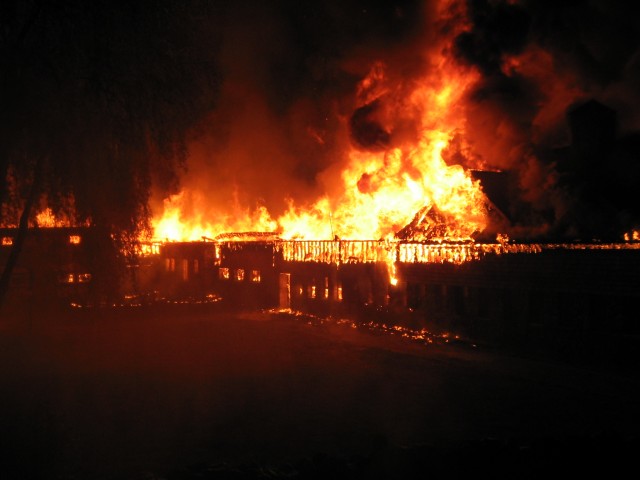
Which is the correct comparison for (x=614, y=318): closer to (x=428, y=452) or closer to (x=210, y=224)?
(x=428, y=452)

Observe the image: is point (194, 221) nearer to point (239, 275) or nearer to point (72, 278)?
point (239, 275)

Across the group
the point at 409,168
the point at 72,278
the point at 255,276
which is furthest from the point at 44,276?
the point at 409,168

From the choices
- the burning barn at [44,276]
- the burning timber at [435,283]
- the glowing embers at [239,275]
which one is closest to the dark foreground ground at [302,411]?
the burning timber at [435,283]

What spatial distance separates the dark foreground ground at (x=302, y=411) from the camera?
24.0ft

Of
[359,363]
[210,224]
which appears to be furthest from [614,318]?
[210,224]

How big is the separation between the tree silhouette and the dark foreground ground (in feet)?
11.3

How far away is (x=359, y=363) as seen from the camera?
15.2 meters

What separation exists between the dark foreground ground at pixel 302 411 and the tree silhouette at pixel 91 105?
3456 mm

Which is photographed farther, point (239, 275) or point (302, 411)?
point (239, 275)

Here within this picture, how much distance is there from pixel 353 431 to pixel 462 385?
13.7 ft

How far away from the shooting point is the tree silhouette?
10.2 metres

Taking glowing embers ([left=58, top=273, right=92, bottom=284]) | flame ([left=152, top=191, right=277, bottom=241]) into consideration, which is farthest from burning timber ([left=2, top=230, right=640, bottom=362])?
flame ([left=152, top=191, right=277, bottom=241])

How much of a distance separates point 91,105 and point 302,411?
714 cm

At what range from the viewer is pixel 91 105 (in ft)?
35.7
